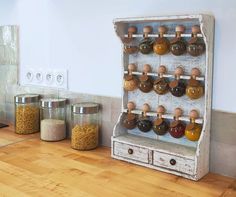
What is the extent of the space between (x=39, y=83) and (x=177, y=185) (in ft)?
3.63

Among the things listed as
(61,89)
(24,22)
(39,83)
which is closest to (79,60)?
(61,89)

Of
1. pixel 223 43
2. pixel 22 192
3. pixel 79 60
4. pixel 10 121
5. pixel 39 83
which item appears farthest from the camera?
pixel 10 121

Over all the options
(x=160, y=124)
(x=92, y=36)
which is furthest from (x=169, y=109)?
(x=92, y=36)

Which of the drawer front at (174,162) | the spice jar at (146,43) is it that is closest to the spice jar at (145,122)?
the drawer front at (174,162)

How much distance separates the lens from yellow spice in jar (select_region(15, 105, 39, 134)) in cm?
193

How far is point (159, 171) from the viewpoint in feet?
4.55

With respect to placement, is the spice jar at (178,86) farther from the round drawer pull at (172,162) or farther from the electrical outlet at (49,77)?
the electrical outlet at (49,77)

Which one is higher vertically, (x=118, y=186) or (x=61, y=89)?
(x=61, y=89)

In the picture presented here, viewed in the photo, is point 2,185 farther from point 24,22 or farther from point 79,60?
point 24,22

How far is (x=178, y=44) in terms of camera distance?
4.42 feet

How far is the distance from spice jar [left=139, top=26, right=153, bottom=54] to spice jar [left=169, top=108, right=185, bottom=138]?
284 mm

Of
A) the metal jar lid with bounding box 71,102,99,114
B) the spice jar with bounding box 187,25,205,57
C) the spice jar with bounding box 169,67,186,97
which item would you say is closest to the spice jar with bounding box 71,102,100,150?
the metal jar lid with bounding box 71,102,99,114

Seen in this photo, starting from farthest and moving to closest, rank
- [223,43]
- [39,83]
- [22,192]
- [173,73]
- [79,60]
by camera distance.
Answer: [39,83], [79,60], [173,73], [223,43], [22,192]

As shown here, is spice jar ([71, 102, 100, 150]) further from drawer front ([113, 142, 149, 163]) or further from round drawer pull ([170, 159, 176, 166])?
round drawer pull ([170, 159, 176, 166])
